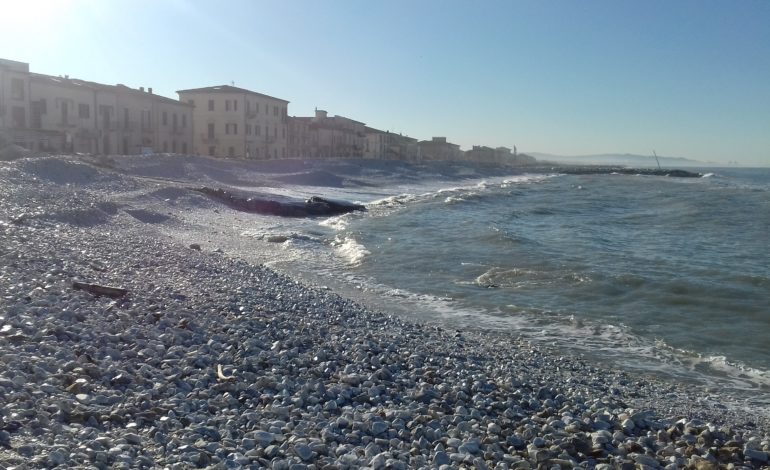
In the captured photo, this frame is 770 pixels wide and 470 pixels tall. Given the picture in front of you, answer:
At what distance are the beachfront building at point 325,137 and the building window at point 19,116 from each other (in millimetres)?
45127

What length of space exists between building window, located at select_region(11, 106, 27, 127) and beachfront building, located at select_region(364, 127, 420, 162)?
76.3m

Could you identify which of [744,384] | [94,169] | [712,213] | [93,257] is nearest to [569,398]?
[744,384]

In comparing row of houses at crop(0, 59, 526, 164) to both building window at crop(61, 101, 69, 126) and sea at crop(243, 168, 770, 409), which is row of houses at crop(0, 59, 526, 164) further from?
sea at crop(243, 168, 770, 409)

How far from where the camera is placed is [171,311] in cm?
962

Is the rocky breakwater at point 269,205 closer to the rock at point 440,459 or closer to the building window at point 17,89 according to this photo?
the building window at point 17,89

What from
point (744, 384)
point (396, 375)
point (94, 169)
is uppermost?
point (94, 169)

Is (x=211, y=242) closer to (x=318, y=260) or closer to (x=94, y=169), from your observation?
(x=318, y=260)

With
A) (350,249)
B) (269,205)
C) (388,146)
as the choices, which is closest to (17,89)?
(269,205)

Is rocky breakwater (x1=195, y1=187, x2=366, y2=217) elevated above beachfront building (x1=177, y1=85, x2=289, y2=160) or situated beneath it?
situated beneath

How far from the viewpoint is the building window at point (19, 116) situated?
5036 cm

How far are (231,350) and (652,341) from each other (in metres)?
8.64

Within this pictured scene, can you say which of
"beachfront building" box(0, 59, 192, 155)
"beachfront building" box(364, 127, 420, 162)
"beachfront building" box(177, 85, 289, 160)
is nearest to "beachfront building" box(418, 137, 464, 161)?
"beachfront building" box(364, 127, 420, 162)

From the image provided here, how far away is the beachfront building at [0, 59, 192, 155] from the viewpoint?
4922 centimetres

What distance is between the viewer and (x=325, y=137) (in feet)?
342
